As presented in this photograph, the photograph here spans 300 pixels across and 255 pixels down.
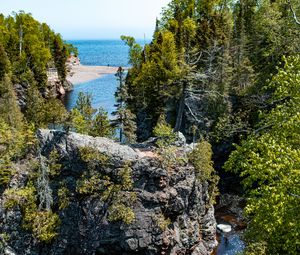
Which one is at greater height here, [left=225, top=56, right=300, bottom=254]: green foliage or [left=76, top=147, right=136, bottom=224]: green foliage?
[left=225, top=56, right=300, bottom=254]: green foliage

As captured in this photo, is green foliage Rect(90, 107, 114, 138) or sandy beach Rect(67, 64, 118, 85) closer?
green foliage Rect(90, 107, 114, 138)

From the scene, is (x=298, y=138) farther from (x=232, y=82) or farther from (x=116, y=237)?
(x=232, y=82)

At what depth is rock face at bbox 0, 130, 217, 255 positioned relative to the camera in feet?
83.4

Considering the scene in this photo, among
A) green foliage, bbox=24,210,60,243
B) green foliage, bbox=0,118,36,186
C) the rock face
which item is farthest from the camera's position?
green foliage, bbox=0,118,36,186

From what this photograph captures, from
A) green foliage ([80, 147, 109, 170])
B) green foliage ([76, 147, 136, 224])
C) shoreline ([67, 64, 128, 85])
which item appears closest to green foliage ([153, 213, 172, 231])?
green foliage ([76, 147, 136, 224])

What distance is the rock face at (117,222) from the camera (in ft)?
83.4

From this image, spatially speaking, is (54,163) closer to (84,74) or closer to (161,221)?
(161,221)

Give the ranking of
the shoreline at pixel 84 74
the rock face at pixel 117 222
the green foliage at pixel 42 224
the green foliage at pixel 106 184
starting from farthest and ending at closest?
the shoreline at pixel 84 74, the green foliage at pixel 106 184, the green foliage at pixel 42 224, the rock face at pixel 117 222

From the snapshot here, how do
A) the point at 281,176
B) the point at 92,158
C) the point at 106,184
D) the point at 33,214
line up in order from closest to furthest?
the point at 281,176 < the point at 33,214 < the point at 106,184 < the point at 92,158

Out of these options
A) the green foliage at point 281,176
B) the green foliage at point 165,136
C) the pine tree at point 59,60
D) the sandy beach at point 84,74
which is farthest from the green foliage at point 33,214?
the sandy beach at point 84,74

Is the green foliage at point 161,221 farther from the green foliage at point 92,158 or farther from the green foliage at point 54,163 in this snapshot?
the green foliage at point 54,163

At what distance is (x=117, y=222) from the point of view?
83.9 feet

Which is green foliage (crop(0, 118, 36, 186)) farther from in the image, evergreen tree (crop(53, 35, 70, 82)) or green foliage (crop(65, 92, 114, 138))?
evergreen tree (crop(53, 35, 70, 82))

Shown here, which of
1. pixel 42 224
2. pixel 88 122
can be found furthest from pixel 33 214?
pixel 88 122
